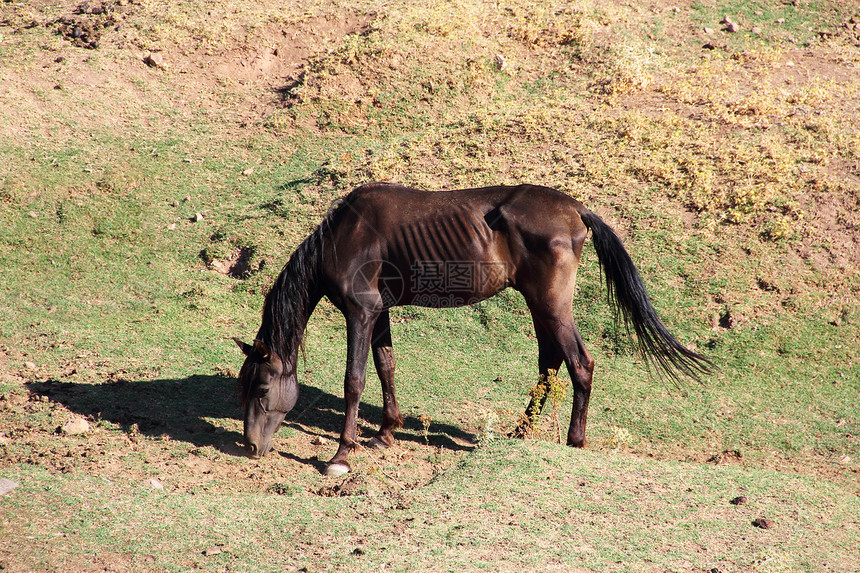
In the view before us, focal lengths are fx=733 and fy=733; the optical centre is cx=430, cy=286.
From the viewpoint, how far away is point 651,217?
9078 mm

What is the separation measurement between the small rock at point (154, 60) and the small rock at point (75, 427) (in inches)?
333

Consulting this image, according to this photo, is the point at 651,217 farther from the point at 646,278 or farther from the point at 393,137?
the point at 393,137

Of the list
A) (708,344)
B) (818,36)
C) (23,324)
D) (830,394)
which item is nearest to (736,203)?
(708,344)

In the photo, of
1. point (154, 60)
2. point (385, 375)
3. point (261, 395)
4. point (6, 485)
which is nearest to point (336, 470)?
point (261, 395)

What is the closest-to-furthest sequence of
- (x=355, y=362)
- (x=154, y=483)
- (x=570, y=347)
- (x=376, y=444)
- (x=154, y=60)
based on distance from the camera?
1. (x=154, y=483)
2. (x=570, y=347)
3. (x=355, y=362)
4. (x=376, y=444)
5. (x=154, y=60)

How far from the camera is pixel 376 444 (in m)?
6.07

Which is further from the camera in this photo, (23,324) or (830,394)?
(23,324)

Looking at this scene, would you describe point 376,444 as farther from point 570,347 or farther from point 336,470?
point 570,347

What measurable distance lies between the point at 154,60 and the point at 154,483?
945cm

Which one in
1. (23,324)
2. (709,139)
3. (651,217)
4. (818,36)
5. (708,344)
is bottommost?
(23,324)

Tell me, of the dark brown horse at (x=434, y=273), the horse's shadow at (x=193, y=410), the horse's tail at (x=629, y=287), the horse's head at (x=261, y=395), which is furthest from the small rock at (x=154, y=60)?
the horse's tail at (x=629, y=287)

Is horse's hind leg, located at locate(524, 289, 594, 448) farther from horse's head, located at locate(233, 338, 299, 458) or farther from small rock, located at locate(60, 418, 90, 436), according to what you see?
small rock, located at locate(60, 418, 90, 436)

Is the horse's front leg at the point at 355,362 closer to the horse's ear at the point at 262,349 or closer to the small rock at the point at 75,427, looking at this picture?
the horse's ear at the point at 262,349

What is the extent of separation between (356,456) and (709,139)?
7.02 metres
